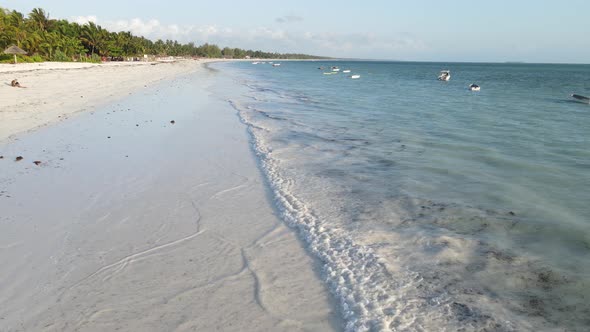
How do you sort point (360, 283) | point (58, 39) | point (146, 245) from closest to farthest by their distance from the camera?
point (360, 283) → point (146, 245) → point (58, 39)

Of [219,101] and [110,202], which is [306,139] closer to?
[110,202]

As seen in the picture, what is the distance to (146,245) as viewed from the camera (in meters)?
5.61

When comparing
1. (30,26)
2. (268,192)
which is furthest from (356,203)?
(30,26)

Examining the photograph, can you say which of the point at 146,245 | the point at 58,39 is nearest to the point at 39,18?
the point at 58,39

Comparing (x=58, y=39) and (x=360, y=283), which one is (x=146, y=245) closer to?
(x=360, y=283)

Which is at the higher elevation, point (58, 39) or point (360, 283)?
point (58, 39)

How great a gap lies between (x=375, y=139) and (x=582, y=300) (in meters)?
9.40

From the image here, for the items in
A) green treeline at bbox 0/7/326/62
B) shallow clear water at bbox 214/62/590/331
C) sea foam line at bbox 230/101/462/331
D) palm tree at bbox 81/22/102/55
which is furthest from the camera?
palm tree at bbox 81/22/102/55

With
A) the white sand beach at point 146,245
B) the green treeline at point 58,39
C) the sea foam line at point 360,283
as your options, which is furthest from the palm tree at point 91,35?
the sea foam line at point 360,283

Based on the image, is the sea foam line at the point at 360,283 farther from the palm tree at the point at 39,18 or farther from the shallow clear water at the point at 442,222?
the palm tree at the point at 39,18

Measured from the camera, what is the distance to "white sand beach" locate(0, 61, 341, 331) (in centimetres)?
412

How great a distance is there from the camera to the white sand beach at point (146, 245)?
412 centimetres

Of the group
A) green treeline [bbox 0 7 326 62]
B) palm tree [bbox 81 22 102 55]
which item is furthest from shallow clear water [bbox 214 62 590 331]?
palm tree [bbox 81 22 102 55]

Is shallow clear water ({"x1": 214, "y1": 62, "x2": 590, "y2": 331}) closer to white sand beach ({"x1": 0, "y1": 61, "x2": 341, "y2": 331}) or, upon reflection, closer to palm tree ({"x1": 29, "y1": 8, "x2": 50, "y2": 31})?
white sand beach ({"x1": 0, "y1": 61, "x2": 341, "y2": 331})
